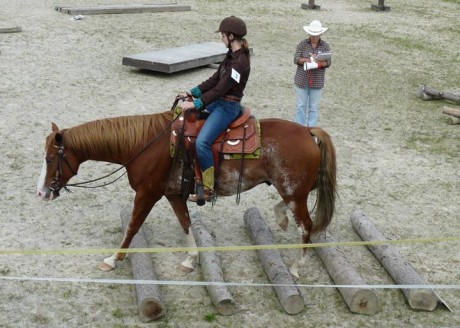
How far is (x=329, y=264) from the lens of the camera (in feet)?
20.1

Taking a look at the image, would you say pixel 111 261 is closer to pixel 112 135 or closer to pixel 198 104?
pixel 112 135

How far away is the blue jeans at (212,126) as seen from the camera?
5828mm

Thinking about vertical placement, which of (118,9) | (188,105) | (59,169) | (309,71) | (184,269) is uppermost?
(188,105)

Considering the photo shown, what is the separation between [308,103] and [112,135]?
433cm

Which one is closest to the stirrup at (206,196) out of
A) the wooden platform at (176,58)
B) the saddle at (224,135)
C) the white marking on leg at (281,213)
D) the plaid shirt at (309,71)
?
the saddle at (224,135)

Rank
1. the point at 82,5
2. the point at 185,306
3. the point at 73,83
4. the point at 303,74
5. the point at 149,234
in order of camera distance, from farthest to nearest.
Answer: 1. the point at 82,5
2. the point at 73,83
3. the point at 303,74
4. the point at 149,234
5. the point at 185,306

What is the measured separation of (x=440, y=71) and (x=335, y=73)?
2732mm

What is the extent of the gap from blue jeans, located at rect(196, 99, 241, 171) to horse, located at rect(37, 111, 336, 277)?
0.24 metres

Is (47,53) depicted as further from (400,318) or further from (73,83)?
(400,318)

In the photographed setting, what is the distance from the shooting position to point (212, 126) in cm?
586

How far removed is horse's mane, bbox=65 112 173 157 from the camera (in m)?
5.79

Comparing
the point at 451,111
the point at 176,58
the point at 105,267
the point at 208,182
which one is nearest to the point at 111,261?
the point at 105,267

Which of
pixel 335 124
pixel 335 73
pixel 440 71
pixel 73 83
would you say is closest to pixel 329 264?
pixel 335 124

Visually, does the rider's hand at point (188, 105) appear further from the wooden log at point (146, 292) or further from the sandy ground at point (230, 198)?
the sandy ground at point (230, 198)
